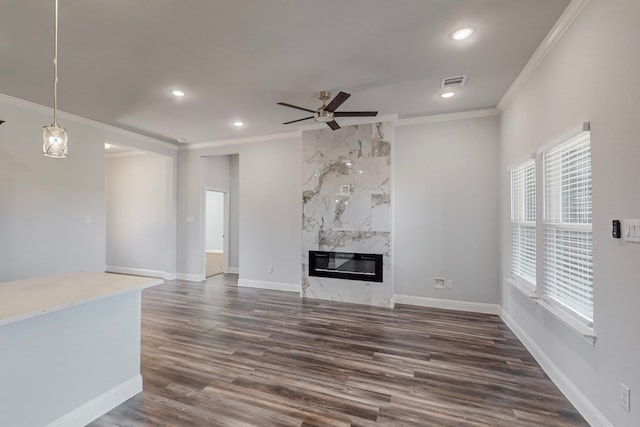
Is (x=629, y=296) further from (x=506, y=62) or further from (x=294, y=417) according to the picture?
(x=506, y=62)

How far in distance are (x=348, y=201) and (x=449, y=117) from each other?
6.50 feet

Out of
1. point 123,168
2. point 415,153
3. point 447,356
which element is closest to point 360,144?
point 415,153

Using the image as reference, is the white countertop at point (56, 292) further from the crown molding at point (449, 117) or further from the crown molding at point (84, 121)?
the crown molding at point (449, 117)

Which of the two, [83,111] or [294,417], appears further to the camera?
[83,111]

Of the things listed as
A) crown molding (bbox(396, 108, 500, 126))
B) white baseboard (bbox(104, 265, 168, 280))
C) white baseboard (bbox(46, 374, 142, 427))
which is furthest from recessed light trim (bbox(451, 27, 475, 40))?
white baseboard (bbox(104, 265, 168, 280))

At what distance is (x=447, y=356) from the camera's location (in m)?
2.99

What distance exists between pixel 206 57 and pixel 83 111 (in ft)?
9.22

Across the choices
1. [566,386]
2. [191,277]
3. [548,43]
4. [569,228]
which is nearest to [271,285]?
[191,277]

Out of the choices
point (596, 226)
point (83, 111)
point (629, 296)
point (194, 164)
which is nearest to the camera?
point (629, 296)

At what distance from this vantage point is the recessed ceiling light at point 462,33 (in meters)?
2.46

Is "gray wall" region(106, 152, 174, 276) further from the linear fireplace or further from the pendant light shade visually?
the pendant light shade

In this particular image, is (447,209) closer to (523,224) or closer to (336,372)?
(523,224)

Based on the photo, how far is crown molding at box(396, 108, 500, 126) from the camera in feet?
14.0

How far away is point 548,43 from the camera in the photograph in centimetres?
256
